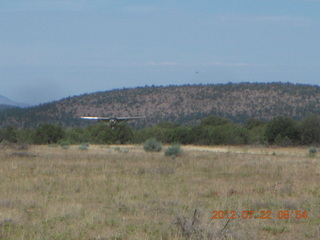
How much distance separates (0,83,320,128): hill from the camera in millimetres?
101750

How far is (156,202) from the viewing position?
12.3 metres

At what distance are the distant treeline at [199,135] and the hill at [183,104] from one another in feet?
132

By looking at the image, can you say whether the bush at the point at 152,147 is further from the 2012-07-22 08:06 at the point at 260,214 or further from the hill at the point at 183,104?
the hill at the point at 183,104

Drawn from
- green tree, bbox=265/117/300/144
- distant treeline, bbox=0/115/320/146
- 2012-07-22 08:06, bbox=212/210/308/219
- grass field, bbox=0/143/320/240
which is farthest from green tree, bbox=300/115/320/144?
2012-07-22 08:06, bbox=212/210/308/219

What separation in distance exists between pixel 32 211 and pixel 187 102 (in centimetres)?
10330

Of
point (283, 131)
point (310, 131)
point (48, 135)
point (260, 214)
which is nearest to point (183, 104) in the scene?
point (48, 135)

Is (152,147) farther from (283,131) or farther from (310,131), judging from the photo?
(310,131)

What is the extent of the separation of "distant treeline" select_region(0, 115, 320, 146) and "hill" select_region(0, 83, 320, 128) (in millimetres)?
40324

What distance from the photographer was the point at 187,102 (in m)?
114

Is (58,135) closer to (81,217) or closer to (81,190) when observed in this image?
(81,190)

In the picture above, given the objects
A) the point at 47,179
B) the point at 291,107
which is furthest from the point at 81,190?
the point at 291,107

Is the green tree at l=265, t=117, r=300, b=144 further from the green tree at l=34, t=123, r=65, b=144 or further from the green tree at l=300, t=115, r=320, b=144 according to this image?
the green tree at l=34, t=123, r=65, b=144

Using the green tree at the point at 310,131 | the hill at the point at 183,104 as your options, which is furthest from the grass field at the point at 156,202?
the hill at the point at 183,104

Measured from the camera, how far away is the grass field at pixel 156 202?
933 cm
